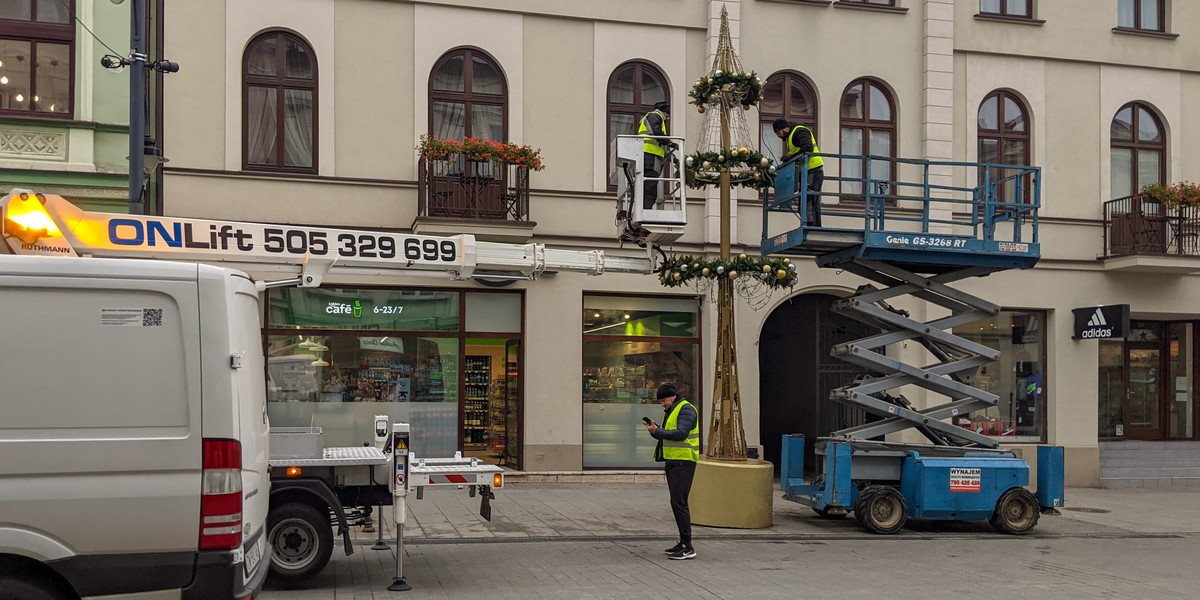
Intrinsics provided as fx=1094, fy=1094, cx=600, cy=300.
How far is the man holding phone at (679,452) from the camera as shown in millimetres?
11070

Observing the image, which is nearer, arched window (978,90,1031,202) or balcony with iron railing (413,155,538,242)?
balcony with iron railing (413,155,538,242)

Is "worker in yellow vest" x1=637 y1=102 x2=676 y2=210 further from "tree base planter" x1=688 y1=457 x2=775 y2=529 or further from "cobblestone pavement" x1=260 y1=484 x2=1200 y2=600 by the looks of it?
"cobblestone pavement" x1=260 y1=484 x2=1200 y2=600

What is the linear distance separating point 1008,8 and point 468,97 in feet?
32.9

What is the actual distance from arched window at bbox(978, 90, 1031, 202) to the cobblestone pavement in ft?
21.1

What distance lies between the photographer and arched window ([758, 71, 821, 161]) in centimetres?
1858

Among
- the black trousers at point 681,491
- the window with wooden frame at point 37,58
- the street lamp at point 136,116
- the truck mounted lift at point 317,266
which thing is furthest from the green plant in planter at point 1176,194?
the window with wooden frame at point 37,58

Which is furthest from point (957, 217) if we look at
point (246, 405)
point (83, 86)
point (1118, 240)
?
point (246, 405)

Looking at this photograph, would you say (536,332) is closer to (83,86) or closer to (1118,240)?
(83,86)

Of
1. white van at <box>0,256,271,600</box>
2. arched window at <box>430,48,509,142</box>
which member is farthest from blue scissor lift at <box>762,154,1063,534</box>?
white van at <box>0,256,271,600</box>

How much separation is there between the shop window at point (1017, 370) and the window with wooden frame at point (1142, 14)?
19.1 feet

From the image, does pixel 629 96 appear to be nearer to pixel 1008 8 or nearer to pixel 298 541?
pixel 1008 8

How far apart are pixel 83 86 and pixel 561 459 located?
8942mm

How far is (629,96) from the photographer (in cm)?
1827

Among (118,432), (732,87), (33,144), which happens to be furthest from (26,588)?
(33,144)
